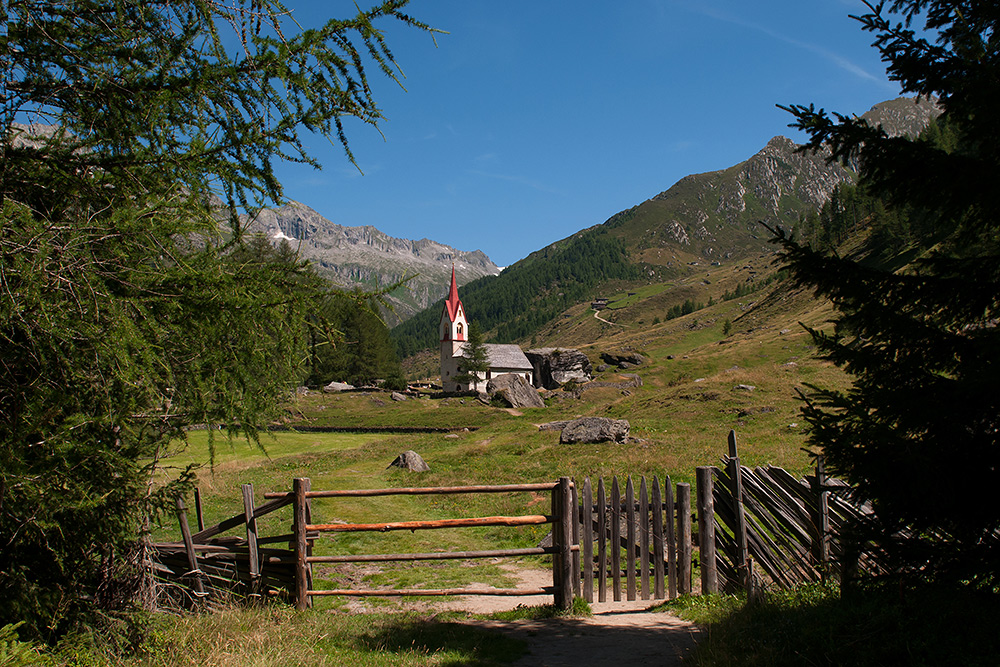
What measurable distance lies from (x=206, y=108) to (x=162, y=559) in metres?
6.25

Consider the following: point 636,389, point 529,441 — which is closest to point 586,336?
point 636,389

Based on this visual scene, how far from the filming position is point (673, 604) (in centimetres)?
897

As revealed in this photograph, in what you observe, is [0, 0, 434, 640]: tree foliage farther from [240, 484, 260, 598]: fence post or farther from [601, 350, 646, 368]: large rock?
[601, 350, 646, 368]: large rock

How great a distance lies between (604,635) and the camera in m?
7.66

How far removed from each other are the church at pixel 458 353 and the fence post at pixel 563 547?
71.3m

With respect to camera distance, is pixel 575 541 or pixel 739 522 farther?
pixel 575 541

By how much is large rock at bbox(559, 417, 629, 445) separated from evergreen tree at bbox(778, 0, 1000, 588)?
18.8 m

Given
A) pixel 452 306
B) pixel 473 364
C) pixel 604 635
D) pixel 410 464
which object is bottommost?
pixel 410 464

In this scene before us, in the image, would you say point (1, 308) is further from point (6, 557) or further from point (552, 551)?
point (552, 551)

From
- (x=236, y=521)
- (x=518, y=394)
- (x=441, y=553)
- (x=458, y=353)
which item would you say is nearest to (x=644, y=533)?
(x=441, y=553)

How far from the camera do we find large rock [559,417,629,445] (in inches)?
939

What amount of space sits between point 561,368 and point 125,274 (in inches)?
2883

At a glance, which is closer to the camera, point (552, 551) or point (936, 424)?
point (936, 424)

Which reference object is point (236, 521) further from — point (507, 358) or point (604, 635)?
point (507, 358)
